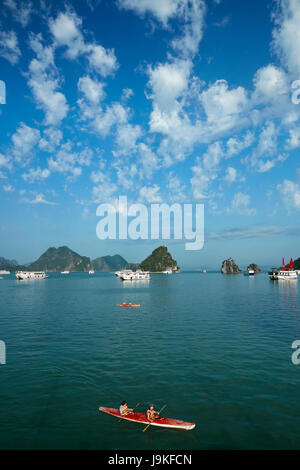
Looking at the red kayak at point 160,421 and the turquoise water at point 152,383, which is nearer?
the turquoise water at point 152,383

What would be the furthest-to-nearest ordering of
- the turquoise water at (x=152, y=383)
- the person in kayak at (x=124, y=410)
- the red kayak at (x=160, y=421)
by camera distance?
the person in kayak at (x=124, y=410), the red kayak at (x=160, y=421), the turquoise water at (x=152, y=383)

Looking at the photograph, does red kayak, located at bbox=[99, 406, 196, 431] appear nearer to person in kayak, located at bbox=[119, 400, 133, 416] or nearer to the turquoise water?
person in kayak, located at bbox=[119, 400, 133, 416]

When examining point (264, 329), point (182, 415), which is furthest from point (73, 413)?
point (264, 329)

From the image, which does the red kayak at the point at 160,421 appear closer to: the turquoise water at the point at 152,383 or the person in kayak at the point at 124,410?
the person in kayak at the point at 124,410

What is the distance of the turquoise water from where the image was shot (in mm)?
16672

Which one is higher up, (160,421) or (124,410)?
(124,410)

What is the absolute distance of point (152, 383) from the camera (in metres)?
24.1

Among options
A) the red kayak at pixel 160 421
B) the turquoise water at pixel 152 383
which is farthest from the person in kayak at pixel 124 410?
the turquoise water at pixel 152 383

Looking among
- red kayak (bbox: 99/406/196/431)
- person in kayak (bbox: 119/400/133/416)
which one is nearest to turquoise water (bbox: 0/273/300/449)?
red kayak (bbox: 99/406/196/431)

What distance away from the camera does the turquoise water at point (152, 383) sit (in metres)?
16.7

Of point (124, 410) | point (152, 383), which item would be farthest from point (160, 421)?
point (152, 383)

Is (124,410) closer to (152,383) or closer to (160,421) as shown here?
(160,421)
